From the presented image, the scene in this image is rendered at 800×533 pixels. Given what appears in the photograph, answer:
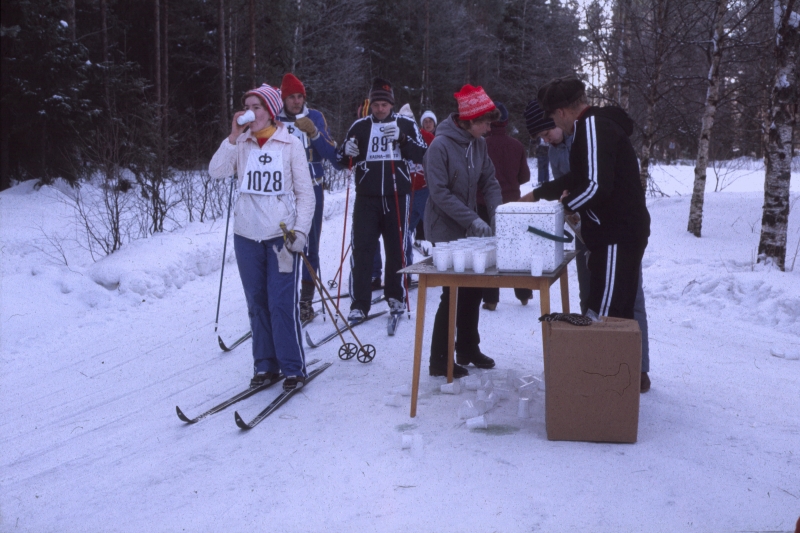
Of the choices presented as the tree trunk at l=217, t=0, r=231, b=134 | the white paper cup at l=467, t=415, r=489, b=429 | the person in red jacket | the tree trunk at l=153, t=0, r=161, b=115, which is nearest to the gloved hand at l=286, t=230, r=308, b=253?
the white paper cup at l=467, t=415, r=489, b=429

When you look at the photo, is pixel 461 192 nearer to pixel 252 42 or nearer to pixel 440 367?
pixel 440 367

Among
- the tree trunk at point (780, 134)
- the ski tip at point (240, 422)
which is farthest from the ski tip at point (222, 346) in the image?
the tree trunk at point (780, 134)

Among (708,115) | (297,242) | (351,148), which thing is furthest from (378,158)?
(708,115)

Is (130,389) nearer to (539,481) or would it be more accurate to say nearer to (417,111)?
(539,481)

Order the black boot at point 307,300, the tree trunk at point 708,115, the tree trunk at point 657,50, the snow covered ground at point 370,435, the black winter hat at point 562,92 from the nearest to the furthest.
Answer: the snow covered ground at point 370,435
the black winter hat at point 562,92
the black boot at point 307,300
the tree trunk at point 708,115
the tree trunk at point 657,50

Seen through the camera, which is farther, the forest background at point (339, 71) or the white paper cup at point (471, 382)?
the forest background at point (339, 71)

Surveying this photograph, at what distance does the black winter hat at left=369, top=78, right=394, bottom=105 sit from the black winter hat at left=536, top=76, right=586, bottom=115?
277 centimetres

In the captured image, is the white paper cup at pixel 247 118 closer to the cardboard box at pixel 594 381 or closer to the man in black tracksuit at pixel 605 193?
the man in black tracksuit at pixel 605 193

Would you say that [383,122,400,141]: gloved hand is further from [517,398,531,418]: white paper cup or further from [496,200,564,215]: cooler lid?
[517,398,531,418]: white paper cup

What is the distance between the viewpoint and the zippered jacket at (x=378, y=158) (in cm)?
673

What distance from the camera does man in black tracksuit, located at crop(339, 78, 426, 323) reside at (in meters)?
6.72

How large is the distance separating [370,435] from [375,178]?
325 cm

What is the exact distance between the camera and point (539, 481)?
335cm

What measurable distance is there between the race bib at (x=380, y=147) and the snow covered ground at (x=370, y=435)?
1639mm
